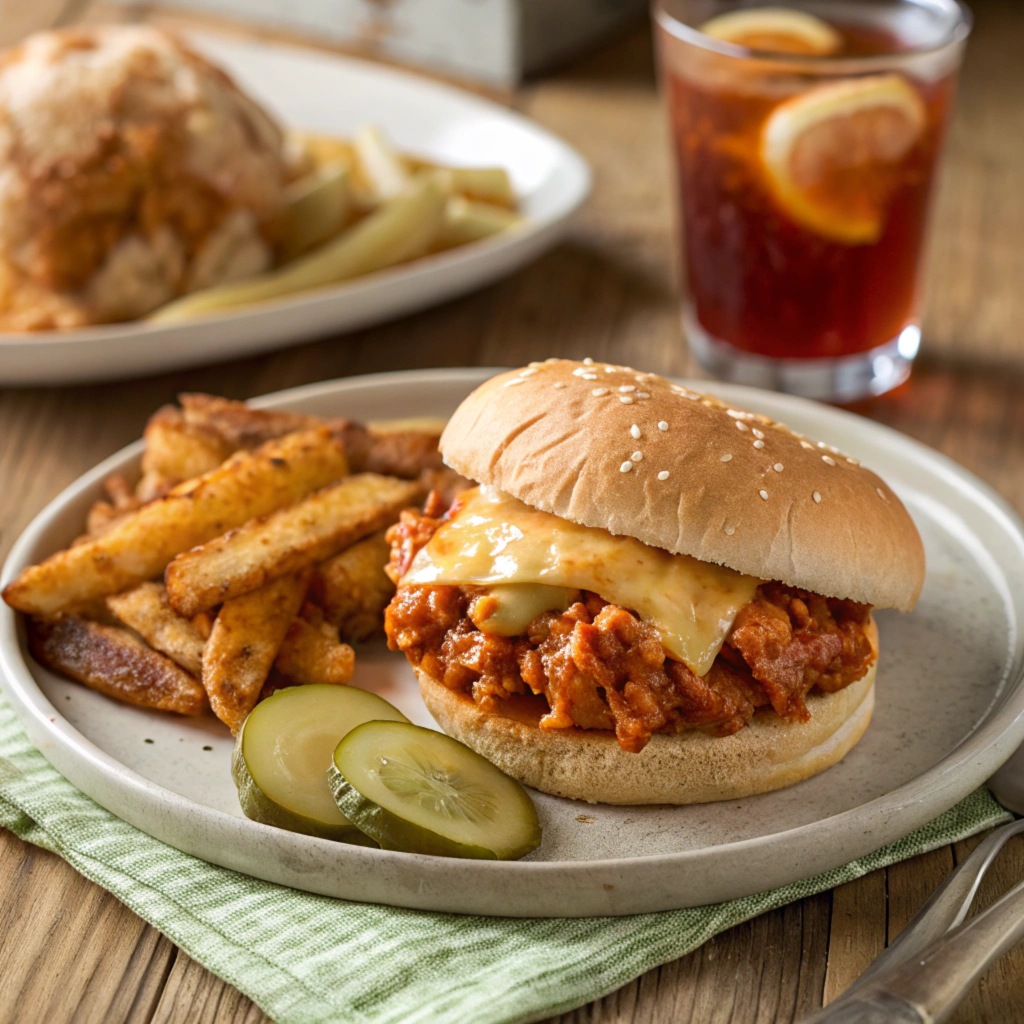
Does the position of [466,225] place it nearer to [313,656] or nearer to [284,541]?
[284,541]

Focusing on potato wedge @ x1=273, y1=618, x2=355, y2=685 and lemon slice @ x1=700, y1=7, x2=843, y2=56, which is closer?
potato wedge @ x1=273, y1=618, x2=355, y2=685

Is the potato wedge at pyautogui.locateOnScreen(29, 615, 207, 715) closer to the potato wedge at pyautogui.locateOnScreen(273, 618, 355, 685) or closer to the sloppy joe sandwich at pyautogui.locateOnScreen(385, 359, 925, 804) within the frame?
the potato wedge at pyautogui.locateOnScreen(273, 618, 355, 685)

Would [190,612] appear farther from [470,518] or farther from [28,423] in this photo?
[28,423]

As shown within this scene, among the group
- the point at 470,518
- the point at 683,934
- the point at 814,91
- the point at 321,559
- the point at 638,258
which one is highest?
the point at 814,91

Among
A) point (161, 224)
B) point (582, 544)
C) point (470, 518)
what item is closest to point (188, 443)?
point (470, 518)

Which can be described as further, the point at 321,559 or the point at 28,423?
the point at 28,423

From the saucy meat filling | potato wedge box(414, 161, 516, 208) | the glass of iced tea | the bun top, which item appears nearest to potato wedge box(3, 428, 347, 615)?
the bun top

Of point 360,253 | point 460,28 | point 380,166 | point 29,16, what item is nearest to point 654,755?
point 360,253
